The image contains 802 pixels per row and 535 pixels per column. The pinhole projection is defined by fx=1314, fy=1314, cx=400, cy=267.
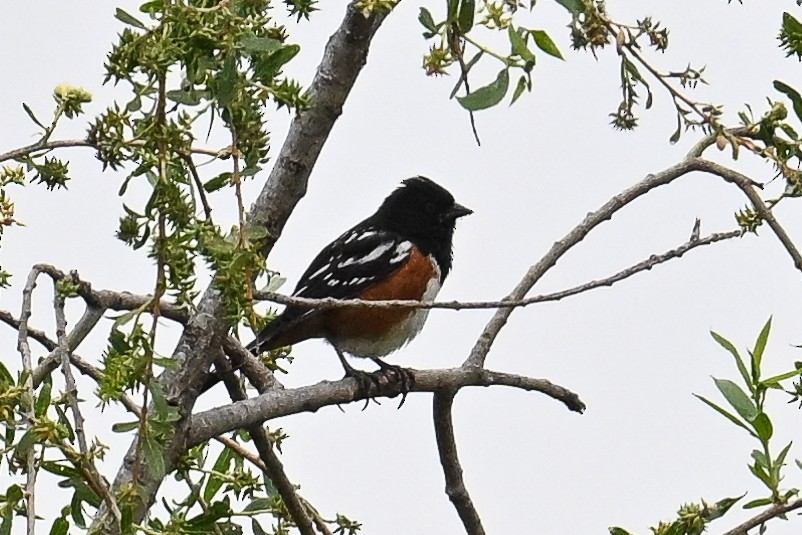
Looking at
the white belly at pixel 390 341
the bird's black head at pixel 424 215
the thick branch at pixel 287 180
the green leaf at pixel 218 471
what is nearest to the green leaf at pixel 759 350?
the thick branch at pixel 287 180

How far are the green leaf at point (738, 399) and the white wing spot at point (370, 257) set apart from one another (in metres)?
2.74

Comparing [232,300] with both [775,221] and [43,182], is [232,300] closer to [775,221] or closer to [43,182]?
[43,182]

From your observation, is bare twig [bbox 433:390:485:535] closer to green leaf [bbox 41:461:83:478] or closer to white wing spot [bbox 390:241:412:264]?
green leaf [bbox 41:461:83:478]

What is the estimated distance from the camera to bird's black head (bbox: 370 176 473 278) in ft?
16.9

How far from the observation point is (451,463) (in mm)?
3461

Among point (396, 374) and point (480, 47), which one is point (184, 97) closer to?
point (480, 47)

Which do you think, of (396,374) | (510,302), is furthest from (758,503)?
(396,374)

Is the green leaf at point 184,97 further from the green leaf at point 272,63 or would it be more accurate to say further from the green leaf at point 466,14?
the green leaf at point 466,14

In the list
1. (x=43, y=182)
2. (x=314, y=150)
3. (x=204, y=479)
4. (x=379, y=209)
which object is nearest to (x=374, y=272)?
(x=379, y=209)

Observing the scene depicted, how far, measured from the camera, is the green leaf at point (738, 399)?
2139mm

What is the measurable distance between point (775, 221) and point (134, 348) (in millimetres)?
1278

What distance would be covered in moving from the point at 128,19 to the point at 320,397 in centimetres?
146

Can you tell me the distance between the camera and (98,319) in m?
2.56

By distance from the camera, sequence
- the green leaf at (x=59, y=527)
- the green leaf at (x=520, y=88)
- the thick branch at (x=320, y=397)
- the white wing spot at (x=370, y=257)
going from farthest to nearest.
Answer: the white wing spot at (x=370, y=257), the thick branch at (x=320, y=397), the green leaf at (x=59, y=527), the green leaf at (x=520, y=88)
